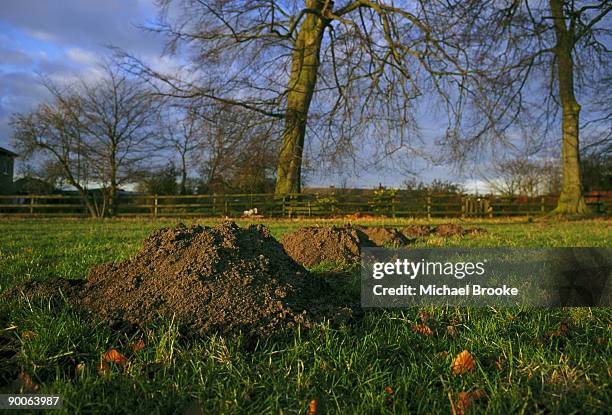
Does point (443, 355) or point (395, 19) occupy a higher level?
point (395, 19)

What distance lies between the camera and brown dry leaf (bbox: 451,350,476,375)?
192 cm

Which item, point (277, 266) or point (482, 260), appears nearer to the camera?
point (277, 266)

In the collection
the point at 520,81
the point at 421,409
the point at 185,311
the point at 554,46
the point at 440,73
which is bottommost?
the point at 421,409

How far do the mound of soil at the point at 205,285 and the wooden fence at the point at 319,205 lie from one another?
45.4ft

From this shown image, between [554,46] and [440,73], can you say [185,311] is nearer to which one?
[440,73]

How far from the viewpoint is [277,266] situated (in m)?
2.99

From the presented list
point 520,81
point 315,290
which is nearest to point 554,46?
point 520,81

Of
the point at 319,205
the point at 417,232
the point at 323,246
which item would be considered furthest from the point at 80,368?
the point at 319,205

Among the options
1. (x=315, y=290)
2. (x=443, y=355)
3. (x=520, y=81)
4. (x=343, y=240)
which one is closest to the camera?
(x=443, y=355)

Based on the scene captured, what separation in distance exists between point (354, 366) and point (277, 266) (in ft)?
3.85

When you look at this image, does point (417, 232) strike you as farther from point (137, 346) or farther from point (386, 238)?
point (137, 346)

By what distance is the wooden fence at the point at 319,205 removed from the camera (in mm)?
18562

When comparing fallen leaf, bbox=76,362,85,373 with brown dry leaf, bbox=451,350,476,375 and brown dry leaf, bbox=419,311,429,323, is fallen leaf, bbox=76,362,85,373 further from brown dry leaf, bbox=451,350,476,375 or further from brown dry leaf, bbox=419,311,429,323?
brown dry leaf, bbox=419,311,429,323

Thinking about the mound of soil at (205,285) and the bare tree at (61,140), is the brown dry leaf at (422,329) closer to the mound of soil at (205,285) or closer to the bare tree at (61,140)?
the mound of soil at (205,285)
